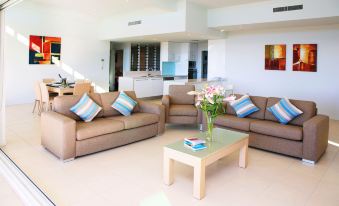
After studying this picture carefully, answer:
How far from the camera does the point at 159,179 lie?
121 inches

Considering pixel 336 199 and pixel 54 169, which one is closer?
pixel 336 199

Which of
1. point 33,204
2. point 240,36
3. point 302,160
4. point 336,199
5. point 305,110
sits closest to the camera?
point 33,204

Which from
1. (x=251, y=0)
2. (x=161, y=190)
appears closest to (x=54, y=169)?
(x=161, y=190)

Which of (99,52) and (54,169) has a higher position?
(99,52)

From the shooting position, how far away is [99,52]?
9.98 meters

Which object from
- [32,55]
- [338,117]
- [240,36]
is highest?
[240,36]

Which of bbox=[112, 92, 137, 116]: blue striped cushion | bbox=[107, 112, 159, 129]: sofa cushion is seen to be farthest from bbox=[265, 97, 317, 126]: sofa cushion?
bbox=[112, 92, 137, 116]: blue striped cushion

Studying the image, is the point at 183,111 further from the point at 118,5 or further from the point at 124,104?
the point at 118,5

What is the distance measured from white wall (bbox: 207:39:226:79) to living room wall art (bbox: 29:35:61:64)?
5.20 meters

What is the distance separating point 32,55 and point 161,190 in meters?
7.10

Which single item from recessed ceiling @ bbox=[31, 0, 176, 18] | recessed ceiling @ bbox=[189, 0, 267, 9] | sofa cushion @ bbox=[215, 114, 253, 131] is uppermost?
recessed ceiling @ bbox=[31, 0, 176, 18]

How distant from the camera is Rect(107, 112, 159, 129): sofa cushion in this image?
13.8ft

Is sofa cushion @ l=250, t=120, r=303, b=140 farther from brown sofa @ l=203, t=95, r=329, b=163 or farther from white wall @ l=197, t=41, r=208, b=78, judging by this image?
white wall @ l=197, t=41, r=208, b=78

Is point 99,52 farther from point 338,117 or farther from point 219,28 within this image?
point 338,117
